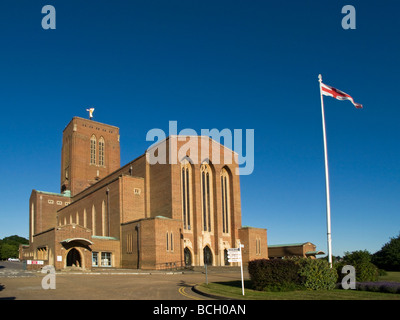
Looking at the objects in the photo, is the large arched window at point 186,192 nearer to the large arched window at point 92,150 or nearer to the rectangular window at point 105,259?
the rectangular window at point 105,259

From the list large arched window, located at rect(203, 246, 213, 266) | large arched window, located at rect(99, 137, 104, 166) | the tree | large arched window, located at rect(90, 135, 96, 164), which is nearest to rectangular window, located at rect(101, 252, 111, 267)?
large arched window, located at rect(203, 246, 213, 266)

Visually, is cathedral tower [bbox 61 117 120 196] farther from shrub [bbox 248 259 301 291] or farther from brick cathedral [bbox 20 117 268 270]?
shrub [bbox 248 259 301 291]

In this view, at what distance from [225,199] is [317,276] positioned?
3661 centimetres

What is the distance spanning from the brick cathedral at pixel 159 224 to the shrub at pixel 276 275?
25969mm

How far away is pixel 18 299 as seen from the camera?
53.8ft

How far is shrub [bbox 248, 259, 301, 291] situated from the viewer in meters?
19.0

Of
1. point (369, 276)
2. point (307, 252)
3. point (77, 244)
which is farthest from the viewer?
point (307, 252)

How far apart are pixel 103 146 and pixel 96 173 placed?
580 cm

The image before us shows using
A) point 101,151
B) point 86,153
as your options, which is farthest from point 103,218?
point 101,151

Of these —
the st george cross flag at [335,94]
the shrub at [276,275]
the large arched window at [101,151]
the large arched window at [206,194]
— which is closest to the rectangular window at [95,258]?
the large arched window at [206,194]
